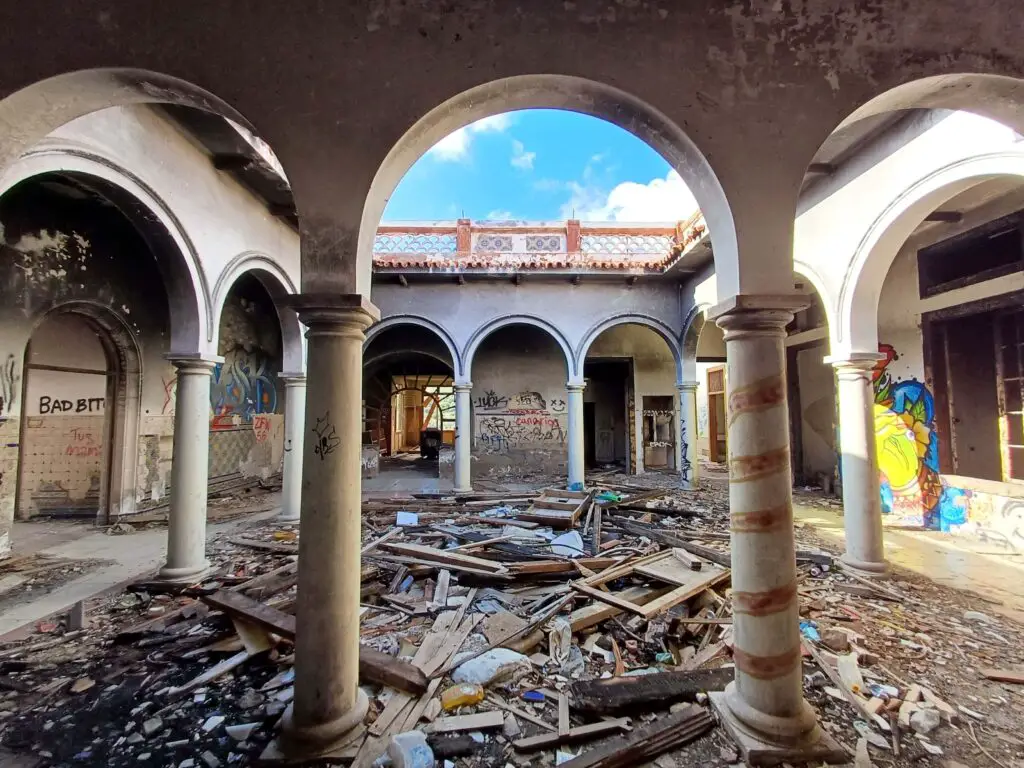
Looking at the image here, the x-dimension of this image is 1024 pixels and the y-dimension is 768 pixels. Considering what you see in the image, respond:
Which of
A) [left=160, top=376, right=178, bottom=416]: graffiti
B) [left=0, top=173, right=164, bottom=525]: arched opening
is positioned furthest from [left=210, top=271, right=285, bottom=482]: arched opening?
[left=0, top=173, right=164, bottom=525]: arched opening

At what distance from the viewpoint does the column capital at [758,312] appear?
2.60 metres

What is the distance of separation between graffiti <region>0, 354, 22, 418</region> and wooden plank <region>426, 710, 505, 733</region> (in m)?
6.80

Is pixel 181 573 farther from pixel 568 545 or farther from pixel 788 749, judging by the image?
pixel 788 749

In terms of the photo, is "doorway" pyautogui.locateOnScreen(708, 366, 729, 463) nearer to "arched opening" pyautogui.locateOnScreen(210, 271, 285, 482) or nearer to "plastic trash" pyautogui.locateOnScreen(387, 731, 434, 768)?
"arched opening" pyautogui.locateOnScreen(210, 271, 285, 482)

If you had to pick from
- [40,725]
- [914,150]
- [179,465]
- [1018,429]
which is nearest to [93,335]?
[179,465]

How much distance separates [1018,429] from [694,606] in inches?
242

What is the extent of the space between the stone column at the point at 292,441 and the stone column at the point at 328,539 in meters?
4.79

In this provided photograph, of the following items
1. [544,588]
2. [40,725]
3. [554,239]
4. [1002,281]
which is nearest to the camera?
[40,725]

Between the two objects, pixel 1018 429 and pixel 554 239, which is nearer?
pixel 1018 429

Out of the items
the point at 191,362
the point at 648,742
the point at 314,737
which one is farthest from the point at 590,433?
the point at 314,737

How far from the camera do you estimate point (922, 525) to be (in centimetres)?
757

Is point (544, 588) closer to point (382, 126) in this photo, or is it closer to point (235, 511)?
point (382, 126)

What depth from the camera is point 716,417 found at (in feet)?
56.4

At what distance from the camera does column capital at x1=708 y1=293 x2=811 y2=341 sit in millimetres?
2596
